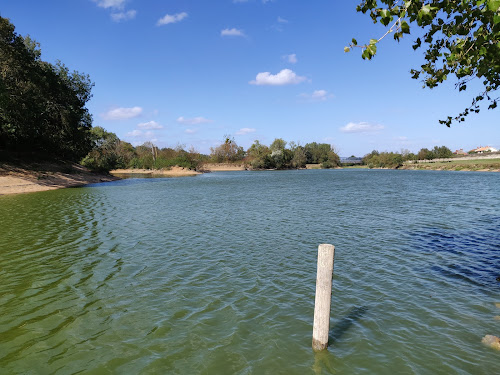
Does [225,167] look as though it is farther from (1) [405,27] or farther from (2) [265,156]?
(1) [405,27]

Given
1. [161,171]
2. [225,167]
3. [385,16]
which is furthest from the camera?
[225,167]

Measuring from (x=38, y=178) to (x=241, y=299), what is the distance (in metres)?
46.5

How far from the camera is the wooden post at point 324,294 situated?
627 centimetres

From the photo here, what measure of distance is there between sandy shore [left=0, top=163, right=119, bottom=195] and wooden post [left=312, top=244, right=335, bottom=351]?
43.6 meters

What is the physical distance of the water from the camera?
6160 mm

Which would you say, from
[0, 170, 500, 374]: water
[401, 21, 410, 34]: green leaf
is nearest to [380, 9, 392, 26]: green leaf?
[401, 21, 410, 34]: green leaf

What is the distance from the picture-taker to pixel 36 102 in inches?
1578

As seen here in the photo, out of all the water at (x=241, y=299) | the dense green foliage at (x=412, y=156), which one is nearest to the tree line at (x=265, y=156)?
the dense green foliage at (x=412, y=156)

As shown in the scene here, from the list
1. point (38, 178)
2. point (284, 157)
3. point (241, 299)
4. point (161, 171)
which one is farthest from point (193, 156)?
point (241, 299)

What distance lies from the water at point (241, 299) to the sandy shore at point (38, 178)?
25457 mm

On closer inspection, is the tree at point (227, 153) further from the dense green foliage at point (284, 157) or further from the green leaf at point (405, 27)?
the green leaf at point (405, 27)

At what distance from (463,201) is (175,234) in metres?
27.8

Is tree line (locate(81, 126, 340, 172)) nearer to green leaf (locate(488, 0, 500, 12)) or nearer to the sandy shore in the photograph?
the sandy shore

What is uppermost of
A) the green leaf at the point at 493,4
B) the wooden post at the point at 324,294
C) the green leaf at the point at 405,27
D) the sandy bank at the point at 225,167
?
the green leaf at the point at 405,27
